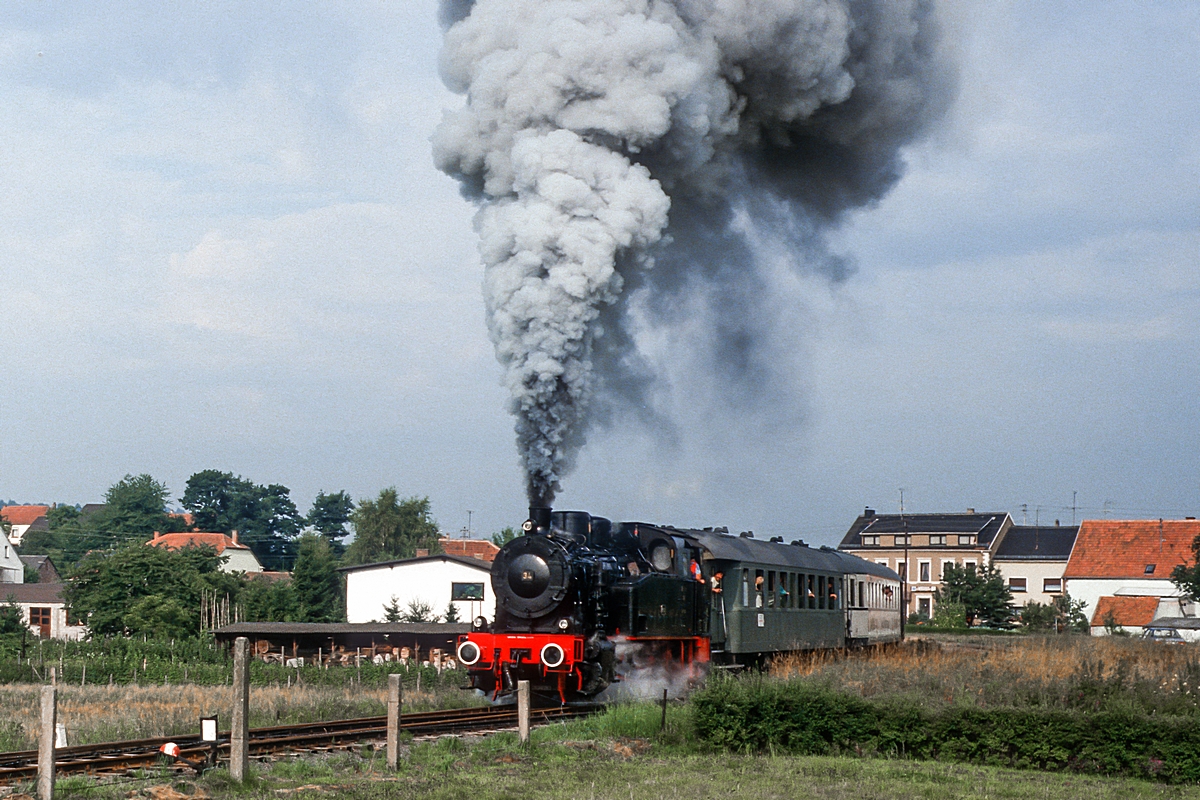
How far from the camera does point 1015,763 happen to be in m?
13.6

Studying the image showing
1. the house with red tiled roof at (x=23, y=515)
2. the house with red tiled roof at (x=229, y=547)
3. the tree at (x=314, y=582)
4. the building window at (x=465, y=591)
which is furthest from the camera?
the house with red tiled roof at (x=23, y=515)

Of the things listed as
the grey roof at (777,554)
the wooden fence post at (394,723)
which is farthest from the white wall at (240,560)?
the wooden fence post at (394,723)

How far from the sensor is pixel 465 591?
4625cm

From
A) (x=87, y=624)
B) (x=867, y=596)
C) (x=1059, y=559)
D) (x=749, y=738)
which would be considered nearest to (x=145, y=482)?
(x=87, y=624)

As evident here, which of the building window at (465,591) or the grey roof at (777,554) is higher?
the grey roof at (777,554)

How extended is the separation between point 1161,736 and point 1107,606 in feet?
173

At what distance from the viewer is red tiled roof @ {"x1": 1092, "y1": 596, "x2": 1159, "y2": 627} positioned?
5672cm

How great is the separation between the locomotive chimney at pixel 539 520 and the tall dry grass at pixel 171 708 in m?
3.24

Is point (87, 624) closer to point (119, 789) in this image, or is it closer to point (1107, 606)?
point (119, 789)

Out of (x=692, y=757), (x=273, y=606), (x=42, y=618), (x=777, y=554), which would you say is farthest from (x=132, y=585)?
(x=692, y=757)

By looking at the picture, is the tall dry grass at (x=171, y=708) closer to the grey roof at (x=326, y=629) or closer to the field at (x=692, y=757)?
the field at (x=692, y=757)

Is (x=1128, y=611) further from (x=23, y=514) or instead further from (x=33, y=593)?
(x=23, y=514)

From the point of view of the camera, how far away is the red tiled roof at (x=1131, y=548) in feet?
213

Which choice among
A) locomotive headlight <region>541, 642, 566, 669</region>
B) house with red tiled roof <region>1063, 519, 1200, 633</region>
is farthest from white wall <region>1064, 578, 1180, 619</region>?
locomotive headlight <region>541, 642, 566, 669</region>
